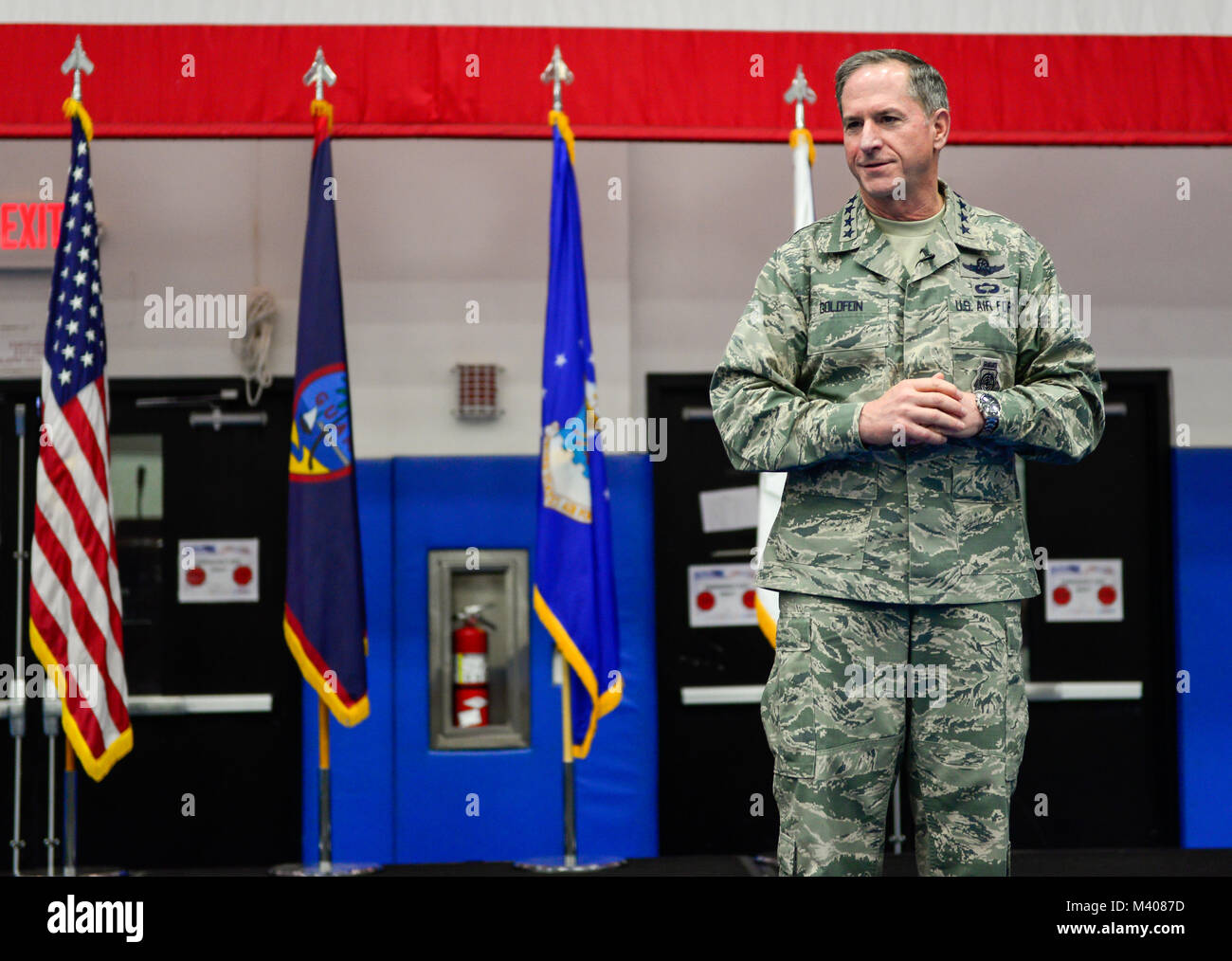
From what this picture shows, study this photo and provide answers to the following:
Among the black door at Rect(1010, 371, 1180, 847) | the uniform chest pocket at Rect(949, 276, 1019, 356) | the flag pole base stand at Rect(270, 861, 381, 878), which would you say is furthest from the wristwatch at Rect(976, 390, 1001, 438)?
the black door at Rect(1010, 371, 1180, 847)

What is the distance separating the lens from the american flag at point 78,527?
3973 millimetres

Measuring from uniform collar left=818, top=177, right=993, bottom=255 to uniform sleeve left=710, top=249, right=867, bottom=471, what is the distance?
71 millimetres

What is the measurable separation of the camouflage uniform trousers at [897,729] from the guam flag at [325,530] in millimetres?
2705

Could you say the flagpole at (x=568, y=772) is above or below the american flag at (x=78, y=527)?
below

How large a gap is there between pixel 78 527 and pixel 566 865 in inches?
78.0

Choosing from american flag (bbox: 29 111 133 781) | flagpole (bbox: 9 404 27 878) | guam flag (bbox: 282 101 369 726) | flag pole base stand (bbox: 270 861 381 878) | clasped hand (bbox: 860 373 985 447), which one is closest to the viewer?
clasped hand (bbox: 860 373 985 447)

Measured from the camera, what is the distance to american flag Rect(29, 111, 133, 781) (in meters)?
3.97

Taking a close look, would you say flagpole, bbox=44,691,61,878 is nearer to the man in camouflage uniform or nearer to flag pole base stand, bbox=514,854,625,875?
flag pole base stand, bbox=514,854,625,875

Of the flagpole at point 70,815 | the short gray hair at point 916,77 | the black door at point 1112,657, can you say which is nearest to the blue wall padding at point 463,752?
the flagpole at point 70,815

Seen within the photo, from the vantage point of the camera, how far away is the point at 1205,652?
4.91 m

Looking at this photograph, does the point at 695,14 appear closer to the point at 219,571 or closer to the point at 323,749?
the point at 219,571

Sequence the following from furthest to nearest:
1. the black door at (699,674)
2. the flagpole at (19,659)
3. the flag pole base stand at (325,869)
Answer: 1. the black door at (699,674)
2. the flagpole at (19,659)
3. the flag pole base stand at (325,869)

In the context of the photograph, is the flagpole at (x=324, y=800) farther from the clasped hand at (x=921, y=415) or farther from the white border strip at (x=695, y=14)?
the clasped hand at (x=921, y=415)

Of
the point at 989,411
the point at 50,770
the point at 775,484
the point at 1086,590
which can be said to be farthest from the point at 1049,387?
the point at 50,770
